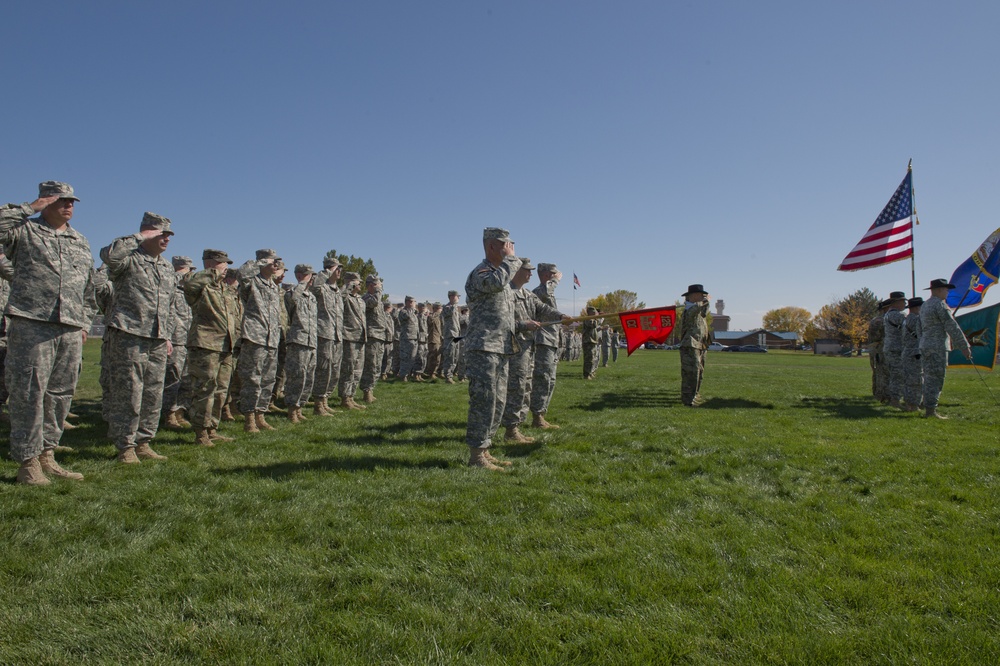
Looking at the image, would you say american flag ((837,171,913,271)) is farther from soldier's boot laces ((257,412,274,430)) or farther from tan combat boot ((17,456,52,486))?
tan combat boot ((17,456,52,486))

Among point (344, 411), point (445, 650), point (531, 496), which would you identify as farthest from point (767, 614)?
point (344, 411)

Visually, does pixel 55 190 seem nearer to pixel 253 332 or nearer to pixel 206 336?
pixel 206 336

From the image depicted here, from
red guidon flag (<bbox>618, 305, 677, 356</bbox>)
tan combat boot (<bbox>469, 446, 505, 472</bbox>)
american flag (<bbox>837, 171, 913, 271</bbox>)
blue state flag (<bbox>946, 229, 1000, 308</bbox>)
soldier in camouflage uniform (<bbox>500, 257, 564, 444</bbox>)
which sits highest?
american flag (<bbox>837, 171, 913, 271</bbox>)

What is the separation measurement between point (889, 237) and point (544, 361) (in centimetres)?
1182

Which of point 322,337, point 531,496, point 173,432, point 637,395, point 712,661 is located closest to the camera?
point 712,661

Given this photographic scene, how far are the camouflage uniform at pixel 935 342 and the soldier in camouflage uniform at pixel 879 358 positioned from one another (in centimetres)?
Answer: 235

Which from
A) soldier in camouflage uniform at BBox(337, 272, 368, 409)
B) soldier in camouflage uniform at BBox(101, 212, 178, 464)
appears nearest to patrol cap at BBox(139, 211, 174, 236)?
soldier in camouflage uniform at BBox(101, 212, 178, 464)

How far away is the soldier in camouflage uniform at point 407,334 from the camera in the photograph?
17122 millimetres

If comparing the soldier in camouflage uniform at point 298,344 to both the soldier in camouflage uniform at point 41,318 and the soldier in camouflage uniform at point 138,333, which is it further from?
the soldier in camouflage uniform at point 41,318

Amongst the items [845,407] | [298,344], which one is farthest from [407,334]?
[845,407]

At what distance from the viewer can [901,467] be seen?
5961mm

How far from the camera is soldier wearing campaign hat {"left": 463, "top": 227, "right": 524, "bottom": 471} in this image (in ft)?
19.4

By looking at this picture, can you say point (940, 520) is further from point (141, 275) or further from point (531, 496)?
point (141, 275)

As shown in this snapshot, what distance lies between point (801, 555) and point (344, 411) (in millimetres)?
8007
